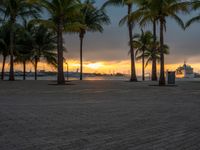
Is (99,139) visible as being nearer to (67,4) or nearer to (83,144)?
(83,144)

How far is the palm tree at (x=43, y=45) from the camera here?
48947mm

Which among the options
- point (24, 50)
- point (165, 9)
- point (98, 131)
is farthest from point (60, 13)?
point (24, 50)

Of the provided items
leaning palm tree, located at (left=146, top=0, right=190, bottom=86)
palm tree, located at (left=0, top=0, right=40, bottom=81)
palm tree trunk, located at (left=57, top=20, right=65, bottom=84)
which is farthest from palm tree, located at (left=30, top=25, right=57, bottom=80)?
leaning palm tree, located at (left=146, top=0, right=190, bottom=86)

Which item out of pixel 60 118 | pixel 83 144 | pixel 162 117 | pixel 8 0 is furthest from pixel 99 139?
pixel 8 0

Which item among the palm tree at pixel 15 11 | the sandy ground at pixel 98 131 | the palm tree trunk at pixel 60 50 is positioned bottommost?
the sandy ground at pixel 98 131

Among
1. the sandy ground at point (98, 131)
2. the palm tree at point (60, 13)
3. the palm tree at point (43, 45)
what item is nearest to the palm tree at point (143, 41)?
the palm tree at point (43, 45)

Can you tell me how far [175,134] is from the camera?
616 cm

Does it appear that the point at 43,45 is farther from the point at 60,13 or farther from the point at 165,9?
the point at 165,9

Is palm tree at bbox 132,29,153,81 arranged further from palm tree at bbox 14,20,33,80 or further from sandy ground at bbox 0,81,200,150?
sandy ground at bbox 0,81,200,150

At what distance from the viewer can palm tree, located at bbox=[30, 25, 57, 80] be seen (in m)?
48.9

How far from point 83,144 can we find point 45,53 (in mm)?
45569

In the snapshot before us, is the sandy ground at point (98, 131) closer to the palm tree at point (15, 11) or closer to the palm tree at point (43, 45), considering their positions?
the palm tree at point (15, 11)

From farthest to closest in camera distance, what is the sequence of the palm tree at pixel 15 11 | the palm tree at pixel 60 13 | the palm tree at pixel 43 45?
the palm tree at pixel 43 45 → the palm tree at pixel 15 11 → the palm tree at pixel 60 13

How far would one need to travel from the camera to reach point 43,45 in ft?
162
